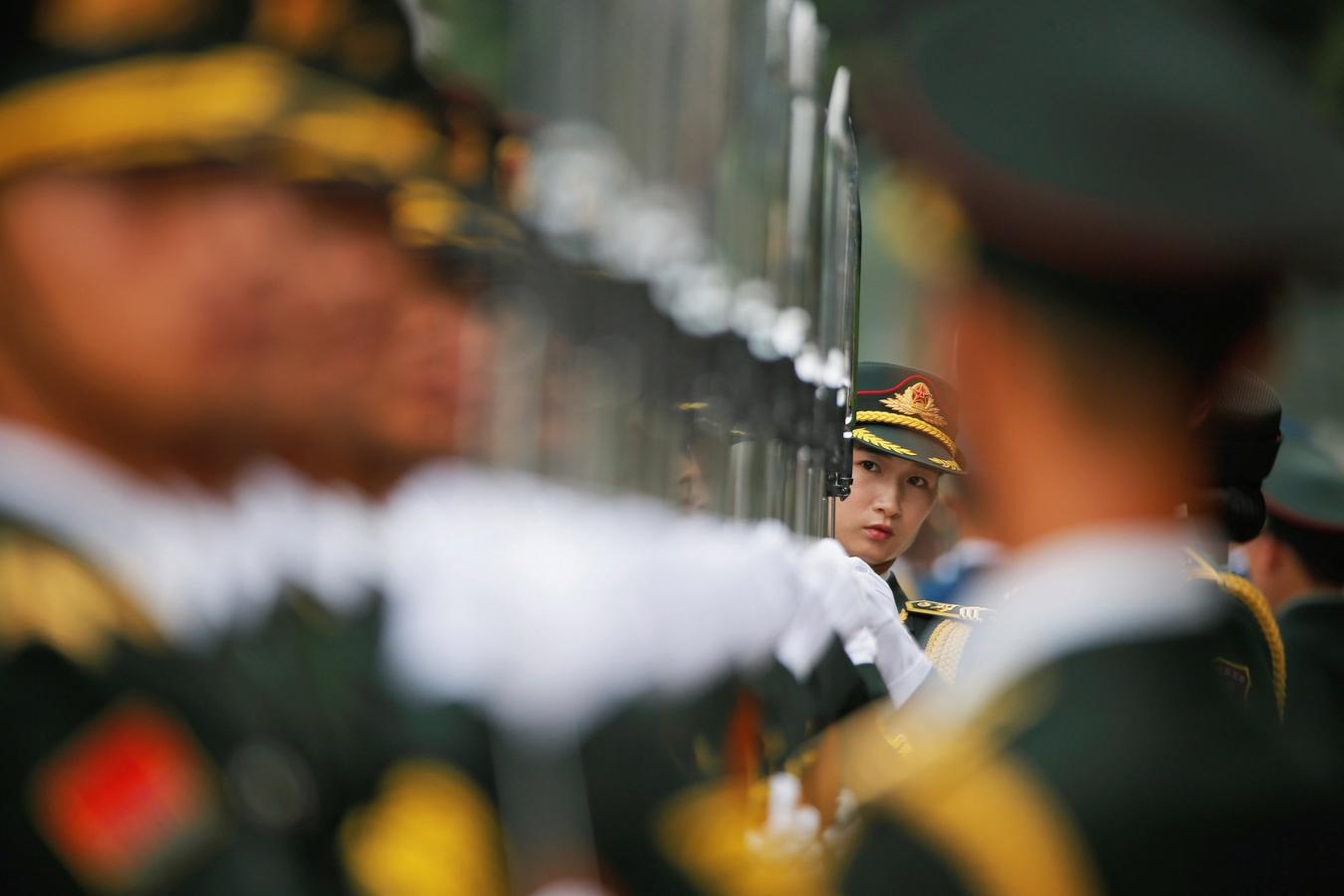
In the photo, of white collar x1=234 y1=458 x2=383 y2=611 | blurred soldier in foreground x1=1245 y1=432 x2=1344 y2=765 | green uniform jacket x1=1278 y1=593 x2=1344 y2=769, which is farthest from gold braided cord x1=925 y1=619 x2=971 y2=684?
white collar x1=234 y1=458 x2=383 y2=611

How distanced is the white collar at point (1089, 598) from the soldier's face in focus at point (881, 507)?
187cm

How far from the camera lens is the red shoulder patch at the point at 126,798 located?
4.49ft

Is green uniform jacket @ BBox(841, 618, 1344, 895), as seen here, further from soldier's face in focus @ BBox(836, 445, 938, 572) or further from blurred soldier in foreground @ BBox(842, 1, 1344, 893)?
soldier's face in focus @ BBox(836, 445, 938, 572)

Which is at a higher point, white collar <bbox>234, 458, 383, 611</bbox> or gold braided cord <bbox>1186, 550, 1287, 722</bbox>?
white collar <bbox>234, 458, 383, 611</bbox>

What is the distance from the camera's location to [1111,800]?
4.64ft

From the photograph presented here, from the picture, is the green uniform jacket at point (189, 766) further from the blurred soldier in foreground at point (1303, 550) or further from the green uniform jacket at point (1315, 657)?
the blurred soldier in foreground at point (1303, 550)

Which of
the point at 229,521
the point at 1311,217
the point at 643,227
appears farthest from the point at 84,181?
the point at 1311,217

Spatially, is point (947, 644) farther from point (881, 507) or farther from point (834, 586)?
point (834, 586)

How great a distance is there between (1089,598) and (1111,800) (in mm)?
184

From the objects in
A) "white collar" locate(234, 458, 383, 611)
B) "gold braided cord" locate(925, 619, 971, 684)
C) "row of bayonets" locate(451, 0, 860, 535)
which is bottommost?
"gold braided cord" locate(925, 619, 971, 684)

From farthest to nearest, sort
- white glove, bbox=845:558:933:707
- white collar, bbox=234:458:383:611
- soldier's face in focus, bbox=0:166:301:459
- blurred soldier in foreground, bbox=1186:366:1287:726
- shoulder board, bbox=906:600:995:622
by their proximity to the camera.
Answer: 1. shoulder board, bbox=906:600:995:622
2. blurred soldier in foreground, bbox=1186:366:1287:726
3. white glove, bbox=845:558:933:707
4. white collar, bbox=234:458:383:611
5. soldier's face in focus, bbox=0:166:301:459

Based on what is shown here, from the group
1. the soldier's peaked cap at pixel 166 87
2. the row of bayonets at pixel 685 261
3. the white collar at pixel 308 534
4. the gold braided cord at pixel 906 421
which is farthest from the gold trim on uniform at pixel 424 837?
the gold braided cord at pixel 906 421

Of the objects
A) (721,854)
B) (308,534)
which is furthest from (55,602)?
(721,854)

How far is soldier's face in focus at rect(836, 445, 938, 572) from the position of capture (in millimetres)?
3449
